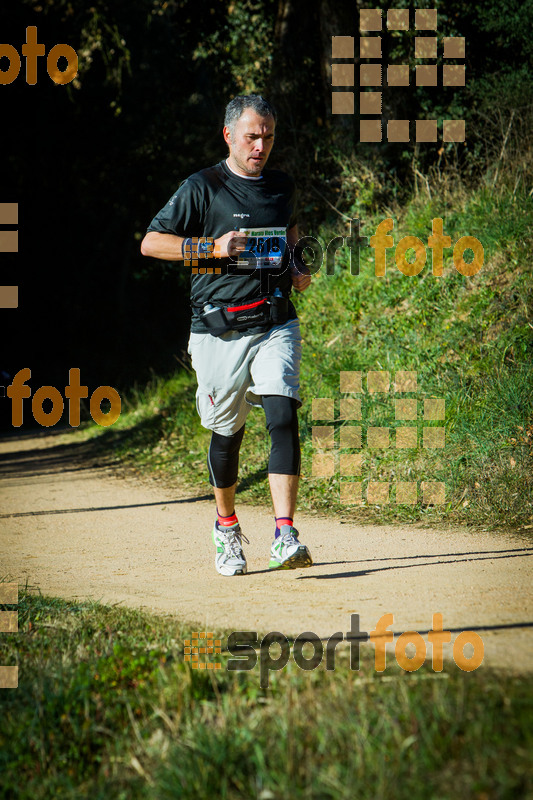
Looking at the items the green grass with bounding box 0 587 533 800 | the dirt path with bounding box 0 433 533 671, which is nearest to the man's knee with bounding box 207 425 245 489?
the dirt path with bounding box 0 433 533 671

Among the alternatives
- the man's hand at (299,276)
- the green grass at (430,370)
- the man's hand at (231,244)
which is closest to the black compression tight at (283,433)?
the man's hand at (299,276)

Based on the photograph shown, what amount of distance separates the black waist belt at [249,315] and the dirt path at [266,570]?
1336mm

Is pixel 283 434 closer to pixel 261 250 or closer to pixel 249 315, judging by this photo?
pixel 249 315

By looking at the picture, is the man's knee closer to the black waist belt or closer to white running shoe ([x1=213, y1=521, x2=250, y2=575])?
white running shoe ([x1=213, y1=521, x2=250, y2=575])

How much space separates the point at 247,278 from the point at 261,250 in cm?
17

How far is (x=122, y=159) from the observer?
65.1 ft

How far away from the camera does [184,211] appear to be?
429 centimetres

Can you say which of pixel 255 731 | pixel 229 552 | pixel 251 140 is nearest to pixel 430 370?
pixel 229 552

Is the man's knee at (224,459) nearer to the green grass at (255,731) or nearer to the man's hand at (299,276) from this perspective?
the man's hand at (299,276)

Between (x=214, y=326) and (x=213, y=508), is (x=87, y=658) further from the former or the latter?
(x=213, y=508)

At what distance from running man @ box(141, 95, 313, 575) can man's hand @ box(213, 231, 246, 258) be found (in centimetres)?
6

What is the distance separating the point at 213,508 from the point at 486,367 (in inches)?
100

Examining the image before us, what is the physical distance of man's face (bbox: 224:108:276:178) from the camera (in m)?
4.29

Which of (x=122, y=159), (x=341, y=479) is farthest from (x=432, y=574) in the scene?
(x=122, y=159)
